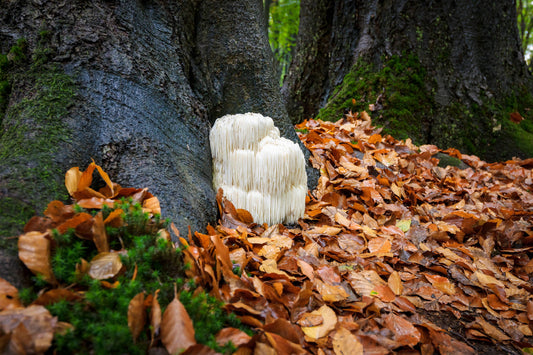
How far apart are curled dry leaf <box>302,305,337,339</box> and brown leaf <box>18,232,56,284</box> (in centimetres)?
112

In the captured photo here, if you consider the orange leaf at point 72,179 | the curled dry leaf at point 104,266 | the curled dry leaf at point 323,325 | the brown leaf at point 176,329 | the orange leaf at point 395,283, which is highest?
the orange leaf at point 72,179

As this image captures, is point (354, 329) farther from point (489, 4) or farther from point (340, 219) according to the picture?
point (489, 4)

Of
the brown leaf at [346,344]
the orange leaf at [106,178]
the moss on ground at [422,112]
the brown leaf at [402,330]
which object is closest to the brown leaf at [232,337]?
the brown leaf at [346,344]

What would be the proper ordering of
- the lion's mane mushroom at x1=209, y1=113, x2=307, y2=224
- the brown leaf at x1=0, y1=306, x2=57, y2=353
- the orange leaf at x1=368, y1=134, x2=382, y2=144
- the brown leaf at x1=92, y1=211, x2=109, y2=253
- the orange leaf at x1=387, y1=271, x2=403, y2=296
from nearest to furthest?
the brown leaf at x1=0, y1=306, x2=57, y2=353 < the brown leaf at x1=92, y1=211, x2=109, y2=253 < the orange leaf at x1=387, y1=271, x2=403, y2=296 < the lion's mane mushroom at x1=209, y1=113, x2=307, y2=224 < the orange leaf at x1=368, y1=134, x2=382, y2=144

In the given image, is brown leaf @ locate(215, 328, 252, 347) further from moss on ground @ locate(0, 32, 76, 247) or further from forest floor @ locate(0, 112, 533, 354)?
moss on ground @ locate(0, 32, 76, 247)

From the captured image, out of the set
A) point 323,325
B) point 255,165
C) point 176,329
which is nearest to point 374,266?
point 323,325

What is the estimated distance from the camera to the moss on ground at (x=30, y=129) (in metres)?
1.46

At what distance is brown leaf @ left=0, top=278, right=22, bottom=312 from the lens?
1.06 m

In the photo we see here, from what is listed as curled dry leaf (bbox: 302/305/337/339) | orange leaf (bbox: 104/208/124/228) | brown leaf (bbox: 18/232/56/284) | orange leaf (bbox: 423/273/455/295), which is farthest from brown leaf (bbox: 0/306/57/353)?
orange leaf (bbox: 423/273/455/295)

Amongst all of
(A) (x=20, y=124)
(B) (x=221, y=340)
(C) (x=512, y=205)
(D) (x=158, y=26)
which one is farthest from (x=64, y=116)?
(C) (x=512, y=205)

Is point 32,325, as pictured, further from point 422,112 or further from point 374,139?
point 422,112

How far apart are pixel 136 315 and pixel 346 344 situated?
947mm

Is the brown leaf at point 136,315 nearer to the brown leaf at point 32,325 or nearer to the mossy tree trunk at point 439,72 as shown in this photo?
the brown leaf at point 32,325

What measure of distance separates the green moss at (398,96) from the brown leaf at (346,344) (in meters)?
3.91
